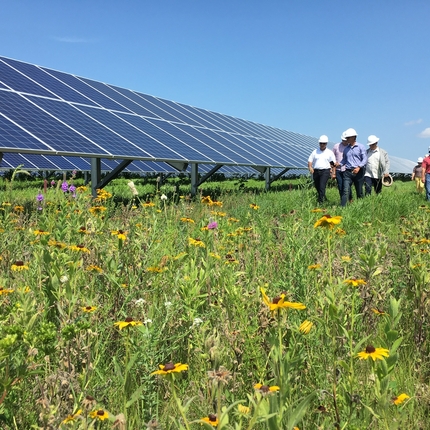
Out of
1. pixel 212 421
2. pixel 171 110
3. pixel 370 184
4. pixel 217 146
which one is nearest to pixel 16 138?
pixel 212 421

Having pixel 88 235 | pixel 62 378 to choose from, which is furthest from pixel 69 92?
pixel 62 378

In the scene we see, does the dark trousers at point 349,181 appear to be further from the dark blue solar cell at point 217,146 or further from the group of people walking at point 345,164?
the dark blue solar cell at point 217,146

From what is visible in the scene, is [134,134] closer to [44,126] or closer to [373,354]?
[44,126]

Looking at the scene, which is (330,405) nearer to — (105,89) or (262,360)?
(262,360)

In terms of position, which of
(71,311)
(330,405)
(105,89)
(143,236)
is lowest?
(330,405)

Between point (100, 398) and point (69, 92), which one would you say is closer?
point (100, 398)

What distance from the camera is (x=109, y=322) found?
2.14 m

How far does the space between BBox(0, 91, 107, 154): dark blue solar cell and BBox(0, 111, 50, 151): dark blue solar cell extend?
0.14 m

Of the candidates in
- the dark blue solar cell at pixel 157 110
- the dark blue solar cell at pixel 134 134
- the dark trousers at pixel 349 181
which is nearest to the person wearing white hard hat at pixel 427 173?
the dark trousers at pixel 349 181

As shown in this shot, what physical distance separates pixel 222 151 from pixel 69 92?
389 cm

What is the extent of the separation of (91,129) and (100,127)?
440mm

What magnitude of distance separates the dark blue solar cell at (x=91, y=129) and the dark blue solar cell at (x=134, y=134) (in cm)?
23

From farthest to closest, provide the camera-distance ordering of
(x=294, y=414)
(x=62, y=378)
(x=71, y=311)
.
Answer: (x=71, y=311)
(x=62, y=378)
(x=294, y=414)

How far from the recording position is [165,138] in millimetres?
10586
